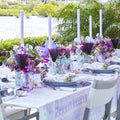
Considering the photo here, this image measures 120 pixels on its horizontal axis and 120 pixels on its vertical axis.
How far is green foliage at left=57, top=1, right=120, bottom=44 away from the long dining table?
4561 millimetres

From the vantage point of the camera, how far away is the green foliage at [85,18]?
719 centimetres

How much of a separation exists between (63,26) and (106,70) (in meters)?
4.48

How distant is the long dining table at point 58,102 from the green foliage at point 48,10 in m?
5.03

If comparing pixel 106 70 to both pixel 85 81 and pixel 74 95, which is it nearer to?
pixel 85 81

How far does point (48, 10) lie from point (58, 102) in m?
5.71

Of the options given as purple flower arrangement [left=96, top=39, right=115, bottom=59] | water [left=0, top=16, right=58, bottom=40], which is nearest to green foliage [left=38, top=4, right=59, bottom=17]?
water [left=0, top=16, right=58, bottom=40]

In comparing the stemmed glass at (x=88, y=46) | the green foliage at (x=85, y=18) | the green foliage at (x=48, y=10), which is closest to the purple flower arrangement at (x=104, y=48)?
the stemmed glass at (x=88, y=46)

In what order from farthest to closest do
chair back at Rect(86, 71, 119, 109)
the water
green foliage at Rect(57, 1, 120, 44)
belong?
1. the water
2. green foliage at Rect(57, 1, 120, 44)
3. chair back at Rect(86, 71, 119, 109)

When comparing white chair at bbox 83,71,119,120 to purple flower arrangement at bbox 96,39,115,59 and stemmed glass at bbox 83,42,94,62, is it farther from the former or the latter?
purple flower arrangement at bbox 96,39,115,59

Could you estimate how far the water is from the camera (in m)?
7.50

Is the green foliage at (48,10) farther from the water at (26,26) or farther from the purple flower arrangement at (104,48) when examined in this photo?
the purple flower arrangement at (104,48)

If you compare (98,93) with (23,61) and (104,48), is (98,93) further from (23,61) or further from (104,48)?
(104,48)

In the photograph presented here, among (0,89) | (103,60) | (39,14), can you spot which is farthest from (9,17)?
(0,89)

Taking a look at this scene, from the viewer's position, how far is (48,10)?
7.79 metres
